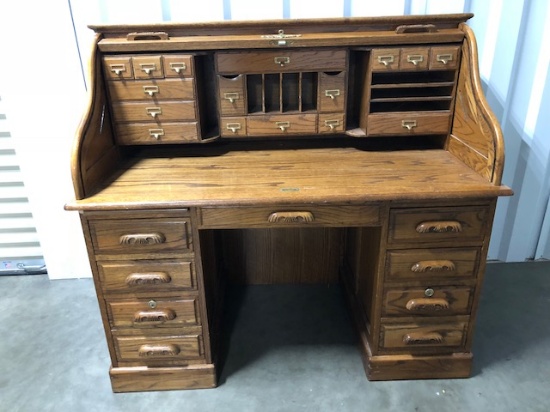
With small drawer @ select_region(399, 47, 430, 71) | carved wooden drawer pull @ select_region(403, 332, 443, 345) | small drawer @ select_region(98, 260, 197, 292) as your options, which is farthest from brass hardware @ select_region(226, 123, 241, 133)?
carved wooden drawer pull @ select_region(403, 332, 443, 345)

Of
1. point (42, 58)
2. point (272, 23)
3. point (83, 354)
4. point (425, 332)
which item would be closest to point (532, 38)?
point (272, 23)

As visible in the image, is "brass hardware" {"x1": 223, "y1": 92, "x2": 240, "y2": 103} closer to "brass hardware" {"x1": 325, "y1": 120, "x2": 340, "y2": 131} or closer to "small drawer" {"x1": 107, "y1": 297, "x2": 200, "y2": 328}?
"brass hardware" {"x1": 325, "y1": 120, "x2": 340, "y2": 131}

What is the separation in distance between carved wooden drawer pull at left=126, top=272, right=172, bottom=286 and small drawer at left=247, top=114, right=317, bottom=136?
2.20 ft

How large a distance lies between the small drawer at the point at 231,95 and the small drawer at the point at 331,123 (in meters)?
0.33

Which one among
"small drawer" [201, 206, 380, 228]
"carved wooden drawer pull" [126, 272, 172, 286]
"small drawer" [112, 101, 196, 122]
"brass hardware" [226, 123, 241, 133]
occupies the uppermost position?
"small drawer" [112, 101, 196, 122]

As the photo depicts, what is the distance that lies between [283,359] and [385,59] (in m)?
1.33

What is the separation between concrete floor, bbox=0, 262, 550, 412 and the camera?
1.69 metres

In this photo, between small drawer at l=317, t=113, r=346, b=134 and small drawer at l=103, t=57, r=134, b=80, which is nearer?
small drawer at l=103, t=57, r=134, b=80

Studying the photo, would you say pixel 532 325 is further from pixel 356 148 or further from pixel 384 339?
pixel 356 148

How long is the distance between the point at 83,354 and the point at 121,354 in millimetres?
361

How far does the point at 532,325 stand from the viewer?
2078 mm

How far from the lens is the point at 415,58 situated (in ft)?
5.50

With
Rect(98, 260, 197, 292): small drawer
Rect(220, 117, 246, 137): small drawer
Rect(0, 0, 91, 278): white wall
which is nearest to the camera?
Rect(98, 260, 197, 292): small drawer

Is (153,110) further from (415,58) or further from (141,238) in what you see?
(415,58)
